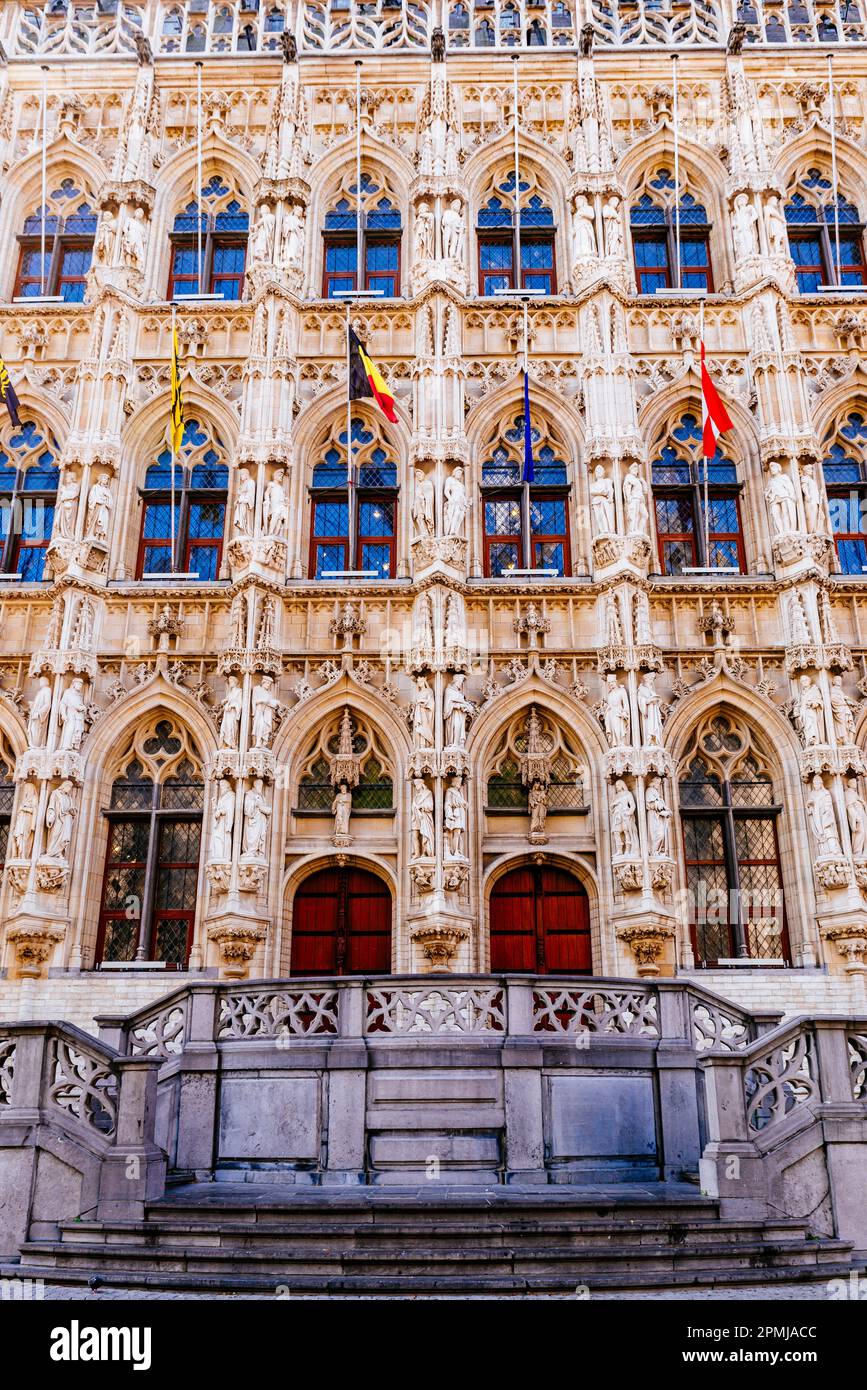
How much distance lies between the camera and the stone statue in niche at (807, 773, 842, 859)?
16.4 meters

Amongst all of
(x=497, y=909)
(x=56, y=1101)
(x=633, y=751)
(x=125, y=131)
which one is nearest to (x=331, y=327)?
(x=125, y=131)

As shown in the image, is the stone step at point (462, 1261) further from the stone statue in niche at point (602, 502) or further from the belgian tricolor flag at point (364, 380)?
the belgian tricolor flag at point (364, 380)

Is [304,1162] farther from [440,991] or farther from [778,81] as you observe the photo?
[778,81]

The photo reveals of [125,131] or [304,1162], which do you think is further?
[125,131]

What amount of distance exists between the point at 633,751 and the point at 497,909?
322 cm

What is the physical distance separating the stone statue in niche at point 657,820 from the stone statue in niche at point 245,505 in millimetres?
7770

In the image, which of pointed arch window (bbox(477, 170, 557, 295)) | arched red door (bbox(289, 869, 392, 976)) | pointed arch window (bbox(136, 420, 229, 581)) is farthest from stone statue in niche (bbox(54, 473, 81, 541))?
pointed arch window (bbox(477, 170, 557, 295))

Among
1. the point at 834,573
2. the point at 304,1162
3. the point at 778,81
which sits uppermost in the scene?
the point at 778,81

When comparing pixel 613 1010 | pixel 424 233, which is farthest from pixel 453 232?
pixel 613 1010

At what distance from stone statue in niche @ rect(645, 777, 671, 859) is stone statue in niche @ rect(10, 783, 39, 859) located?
923cm

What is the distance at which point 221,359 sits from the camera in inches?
798

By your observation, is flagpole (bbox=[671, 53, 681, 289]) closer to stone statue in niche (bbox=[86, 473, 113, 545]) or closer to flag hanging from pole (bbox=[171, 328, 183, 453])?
flag hanging from pole (bbox=[171, 328, 183, 453])

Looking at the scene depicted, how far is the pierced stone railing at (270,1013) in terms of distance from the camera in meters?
11.1

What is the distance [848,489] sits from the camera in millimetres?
19547
